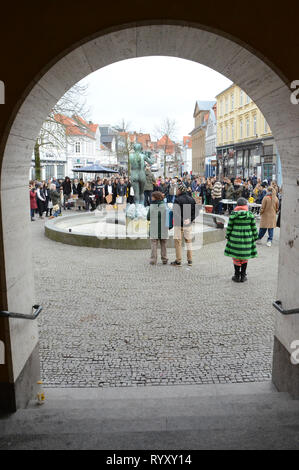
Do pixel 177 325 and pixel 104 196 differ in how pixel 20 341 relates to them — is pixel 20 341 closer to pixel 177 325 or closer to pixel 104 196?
pixel 177 325

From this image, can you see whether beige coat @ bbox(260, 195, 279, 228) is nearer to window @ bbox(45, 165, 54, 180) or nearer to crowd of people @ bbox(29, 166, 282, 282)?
crowd of people @ bbox(29, 166, 282, 282)

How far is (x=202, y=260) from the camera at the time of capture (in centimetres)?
1098

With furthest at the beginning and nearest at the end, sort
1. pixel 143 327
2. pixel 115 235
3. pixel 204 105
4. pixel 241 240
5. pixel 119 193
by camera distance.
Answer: pixel 204 105
pixel 119 193
pixel 115 235
pixel 241 240
pixel 143 327

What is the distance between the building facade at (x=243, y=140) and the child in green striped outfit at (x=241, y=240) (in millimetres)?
26705

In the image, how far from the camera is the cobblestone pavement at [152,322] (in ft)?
15.9

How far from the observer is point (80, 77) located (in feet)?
13.2

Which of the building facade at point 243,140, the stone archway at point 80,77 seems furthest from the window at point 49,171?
the stone archway at point 80,77

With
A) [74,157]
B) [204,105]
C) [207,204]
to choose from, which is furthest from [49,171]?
[207,204]

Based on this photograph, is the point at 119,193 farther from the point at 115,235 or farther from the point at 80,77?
the point at 80,77

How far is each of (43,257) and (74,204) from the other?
13.8 m

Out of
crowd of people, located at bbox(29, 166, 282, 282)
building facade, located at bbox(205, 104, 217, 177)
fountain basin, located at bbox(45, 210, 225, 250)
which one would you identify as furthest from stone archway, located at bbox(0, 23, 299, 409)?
building facade, located at bbox(205, 104, 217, 177)

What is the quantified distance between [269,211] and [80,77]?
9.66m

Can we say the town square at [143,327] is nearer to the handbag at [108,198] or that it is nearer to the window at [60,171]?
the handbag at [108,198]

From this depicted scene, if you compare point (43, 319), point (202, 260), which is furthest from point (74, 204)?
point (43, 319)
